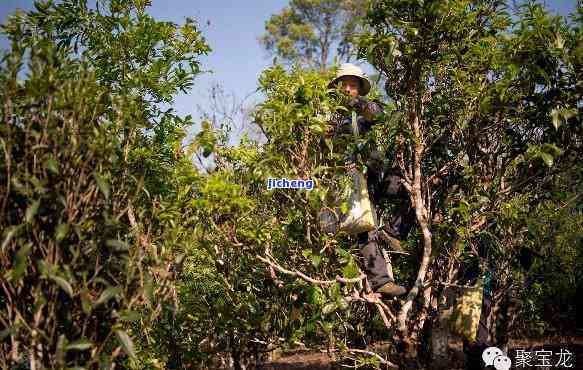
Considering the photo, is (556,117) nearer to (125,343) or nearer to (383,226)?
(383,226)

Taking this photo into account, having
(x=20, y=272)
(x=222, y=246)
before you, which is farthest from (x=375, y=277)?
(x=20, y=272)

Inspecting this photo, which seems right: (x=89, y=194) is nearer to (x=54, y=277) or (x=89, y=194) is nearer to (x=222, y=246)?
(x=54, y=277)

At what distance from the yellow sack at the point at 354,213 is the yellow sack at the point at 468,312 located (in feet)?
4.99

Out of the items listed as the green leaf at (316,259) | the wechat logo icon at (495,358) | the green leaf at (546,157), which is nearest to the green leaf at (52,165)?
the green leaf at (316,259)

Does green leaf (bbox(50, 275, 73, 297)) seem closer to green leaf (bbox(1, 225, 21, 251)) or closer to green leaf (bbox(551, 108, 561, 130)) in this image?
green leaf (bbox(1, 225, 21, 251))

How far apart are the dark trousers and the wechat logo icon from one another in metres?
1.40

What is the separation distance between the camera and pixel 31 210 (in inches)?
75.9

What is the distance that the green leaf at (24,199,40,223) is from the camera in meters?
1.91

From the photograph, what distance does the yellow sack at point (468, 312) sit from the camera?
431 centimetres

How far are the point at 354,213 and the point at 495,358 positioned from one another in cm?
230

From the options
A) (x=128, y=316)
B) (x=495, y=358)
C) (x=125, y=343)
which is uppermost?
(x=128, y=316)

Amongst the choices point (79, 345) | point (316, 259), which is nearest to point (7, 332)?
point (79, 345)

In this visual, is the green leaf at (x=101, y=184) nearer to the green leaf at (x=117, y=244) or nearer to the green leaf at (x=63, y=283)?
the green leaf at (x=117, y=244)

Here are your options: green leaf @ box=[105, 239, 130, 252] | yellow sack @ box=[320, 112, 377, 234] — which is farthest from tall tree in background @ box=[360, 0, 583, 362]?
Result: green leaf @ box=[105, 239, 130, 252]
